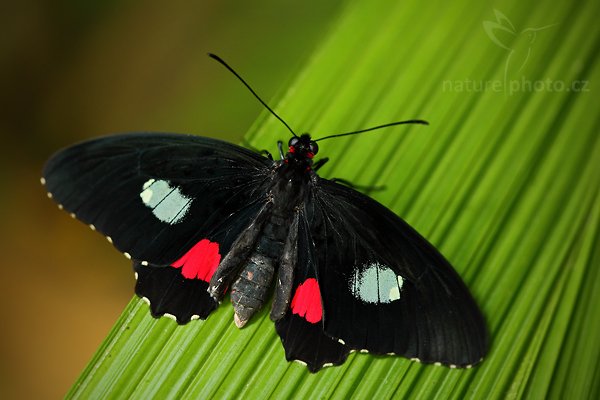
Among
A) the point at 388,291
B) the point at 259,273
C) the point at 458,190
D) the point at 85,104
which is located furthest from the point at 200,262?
the point at 85,104

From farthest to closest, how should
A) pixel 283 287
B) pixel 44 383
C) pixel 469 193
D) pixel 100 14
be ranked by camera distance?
pixel 100 14 → pixel 44 383 → pixel 469 193 → pixel 283 287

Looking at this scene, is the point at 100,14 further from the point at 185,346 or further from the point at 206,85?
the point at 185,346

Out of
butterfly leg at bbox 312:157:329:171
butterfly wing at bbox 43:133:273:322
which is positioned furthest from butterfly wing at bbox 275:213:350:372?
butterfly leg at bbox 312:157:329:171

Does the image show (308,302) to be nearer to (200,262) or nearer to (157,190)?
(200,262)

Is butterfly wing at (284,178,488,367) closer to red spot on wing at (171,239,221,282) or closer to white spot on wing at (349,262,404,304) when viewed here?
white spot on wing at (349,262,404,304)

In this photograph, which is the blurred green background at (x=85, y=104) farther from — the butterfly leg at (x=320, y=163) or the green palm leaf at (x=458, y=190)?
the butterfly leg at (x=320, y=163)

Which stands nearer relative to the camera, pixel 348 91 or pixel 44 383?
pixel 348 91

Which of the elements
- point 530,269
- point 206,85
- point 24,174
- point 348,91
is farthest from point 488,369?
point 24,174
